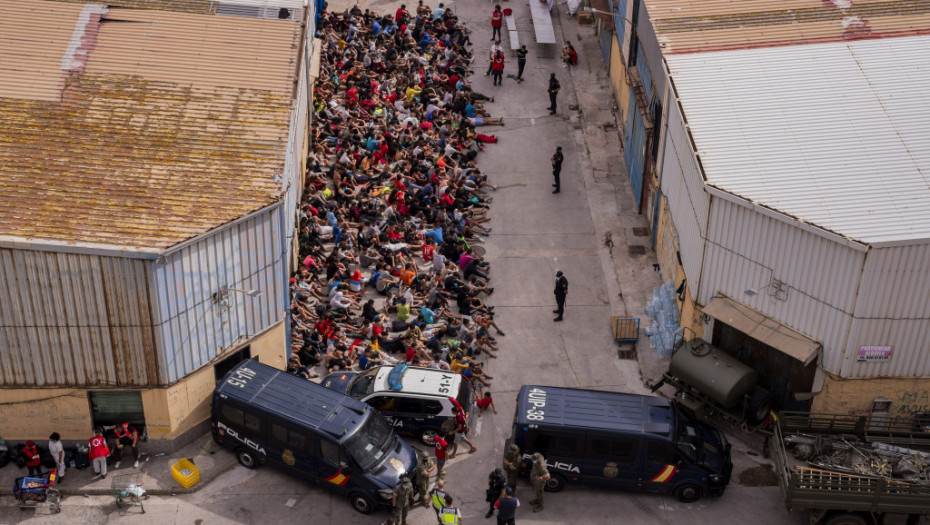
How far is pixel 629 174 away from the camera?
42750 mm

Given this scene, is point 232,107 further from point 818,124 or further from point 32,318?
point 818,124

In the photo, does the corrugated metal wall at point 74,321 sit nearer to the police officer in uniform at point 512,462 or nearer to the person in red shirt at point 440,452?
the person in red shirt at point 440,452

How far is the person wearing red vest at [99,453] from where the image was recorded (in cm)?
2850

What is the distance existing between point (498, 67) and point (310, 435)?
2487 centimetres

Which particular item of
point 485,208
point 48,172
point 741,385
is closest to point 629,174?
point 485,208

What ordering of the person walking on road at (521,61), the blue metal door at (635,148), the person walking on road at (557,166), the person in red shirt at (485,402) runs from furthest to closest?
the person walking on road at (521,61), the person walking on road at (557,166), the blue metal door at (635,148), the person in red shirt at (485,402)

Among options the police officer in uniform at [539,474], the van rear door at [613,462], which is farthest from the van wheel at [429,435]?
the van rear door at [613,462]

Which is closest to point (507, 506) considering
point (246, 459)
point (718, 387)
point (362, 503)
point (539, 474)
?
Result: point (539, 474)

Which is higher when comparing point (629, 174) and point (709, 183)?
point (709, 183)

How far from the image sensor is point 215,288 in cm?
2864

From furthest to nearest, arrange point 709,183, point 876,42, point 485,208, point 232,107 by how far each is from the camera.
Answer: point 485,208
point 876,42
point 232,107
point 709,183

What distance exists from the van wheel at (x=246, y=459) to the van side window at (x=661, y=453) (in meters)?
9.99

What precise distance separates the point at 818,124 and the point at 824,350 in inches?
252

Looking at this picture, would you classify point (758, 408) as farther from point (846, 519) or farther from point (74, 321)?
point (74, 321)
